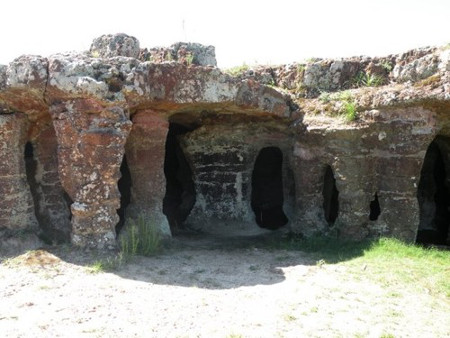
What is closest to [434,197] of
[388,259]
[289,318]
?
[388,259]

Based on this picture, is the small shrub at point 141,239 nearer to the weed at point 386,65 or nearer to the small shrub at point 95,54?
the small shrub at point 95,54

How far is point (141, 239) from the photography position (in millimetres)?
8109

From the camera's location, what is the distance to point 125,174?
1107cm

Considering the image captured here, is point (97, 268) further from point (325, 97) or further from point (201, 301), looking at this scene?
point (325, 97)

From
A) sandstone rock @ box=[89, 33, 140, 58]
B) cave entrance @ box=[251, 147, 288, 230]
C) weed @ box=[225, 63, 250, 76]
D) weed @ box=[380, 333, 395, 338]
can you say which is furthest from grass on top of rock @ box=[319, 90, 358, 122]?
weed @ box=[380, 333, 395, 338]

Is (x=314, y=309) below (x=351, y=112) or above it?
below

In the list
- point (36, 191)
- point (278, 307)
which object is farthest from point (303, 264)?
point (36, 191)

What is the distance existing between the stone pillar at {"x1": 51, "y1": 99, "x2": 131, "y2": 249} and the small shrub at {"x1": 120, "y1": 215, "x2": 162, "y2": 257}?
285 mm

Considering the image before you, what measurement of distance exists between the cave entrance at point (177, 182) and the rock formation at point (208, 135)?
34 centimetres

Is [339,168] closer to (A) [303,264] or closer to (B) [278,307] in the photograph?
(A) [303,264]

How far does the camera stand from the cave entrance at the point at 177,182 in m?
11.8

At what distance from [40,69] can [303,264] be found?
16.8ft

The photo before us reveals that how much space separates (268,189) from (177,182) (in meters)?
2.44

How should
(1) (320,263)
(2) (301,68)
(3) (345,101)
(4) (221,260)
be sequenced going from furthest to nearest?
(2) (301,68), (3) (345,101), (4) (221,260), (1) (320,263)
